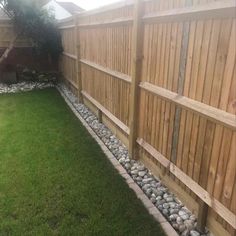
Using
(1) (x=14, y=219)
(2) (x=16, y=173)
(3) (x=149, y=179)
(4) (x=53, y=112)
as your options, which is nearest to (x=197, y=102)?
(3) (x=149, y=179)

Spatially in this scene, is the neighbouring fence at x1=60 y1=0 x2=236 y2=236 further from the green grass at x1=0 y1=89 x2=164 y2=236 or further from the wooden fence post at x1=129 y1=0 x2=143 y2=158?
the green grass at x1=0 y1=89 x2=164 y2=236

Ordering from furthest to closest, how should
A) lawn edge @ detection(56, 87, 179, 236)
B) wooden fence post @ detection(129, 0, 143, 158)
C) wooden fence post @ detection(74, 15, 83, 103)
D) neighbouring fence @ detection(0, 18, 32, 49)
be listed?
neighbouring fence @ detection(0, 18, 32, 49) → wooden fence post @ detection(74, 15, 83, 103) → wooden fence post @ detection(129, 0, 143, 158) → lawn edge @ detection(56, 87, 179, 236)

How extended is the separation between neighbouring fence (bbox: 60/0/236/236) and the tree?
5353mm

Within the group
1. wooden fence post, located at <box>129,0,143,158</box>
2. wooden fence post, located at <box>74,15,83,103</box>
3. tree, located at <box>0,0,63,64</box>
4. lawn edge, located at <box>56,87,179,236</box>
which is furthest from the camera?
tree, located at <box>0,0,63,64</box>

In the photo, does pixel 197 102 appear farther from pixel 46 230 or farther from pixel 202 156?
pixel 46 230

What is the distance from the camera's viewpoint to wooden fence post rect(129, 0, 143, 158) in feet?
11.1

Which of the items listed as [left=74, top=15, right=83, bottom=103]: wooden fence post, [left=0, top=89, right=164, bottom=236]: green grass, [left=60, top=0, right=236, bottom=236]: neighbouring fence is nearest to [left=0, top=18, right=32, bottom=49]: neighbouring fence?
[left=74, top=15, right=83, bottom=103]: wooden fence post

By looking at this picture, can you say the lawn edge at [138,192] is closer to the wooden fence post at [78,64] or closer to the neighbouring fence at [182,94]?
the neighbouring fence at [182,94]

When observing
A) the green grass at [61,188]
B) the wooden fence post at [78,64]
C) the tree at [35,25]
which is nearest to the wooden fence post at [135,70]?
the green grass at [61,188]

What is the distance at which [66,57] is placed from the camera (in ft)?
29.1

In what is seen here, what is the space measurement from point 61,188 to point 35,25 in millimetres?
7363

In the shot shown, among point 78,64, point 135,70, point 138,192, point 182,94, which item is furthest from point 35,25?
point 182,94

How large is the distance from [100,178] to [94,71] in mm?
2805

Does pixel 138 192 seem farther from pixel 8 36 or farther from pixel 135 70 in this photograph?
pixel 8 36
